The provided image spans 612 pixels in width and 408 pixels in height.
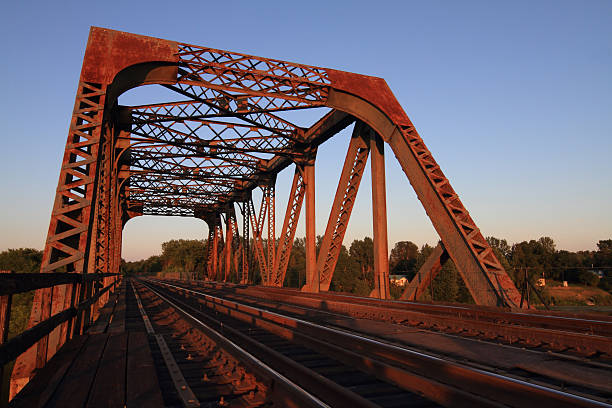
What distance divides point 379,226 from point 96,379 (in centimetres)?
1256

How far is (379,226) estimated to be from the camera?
1582 cm

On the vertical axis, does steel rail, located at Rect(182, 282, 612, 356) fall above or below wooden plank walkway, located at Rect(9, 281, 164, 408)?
above

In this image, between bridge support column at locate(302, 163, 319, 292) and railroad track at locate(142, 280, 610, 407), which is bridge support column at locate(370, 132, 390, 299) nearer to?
bridge support column at locate(302, 163, 319, 292)

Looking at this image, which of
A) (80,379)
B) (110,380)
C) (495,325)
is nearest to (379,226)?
(495,325)

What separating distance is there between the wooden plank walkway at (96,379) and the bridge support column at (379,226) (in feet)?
35.0

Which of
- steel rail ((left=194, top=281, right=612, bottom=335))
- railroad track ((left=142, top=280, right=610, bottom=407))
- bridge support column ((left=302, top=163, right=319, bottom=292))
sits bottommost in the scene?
railroad track ((left=142, top=280, right=610, bottom=407))

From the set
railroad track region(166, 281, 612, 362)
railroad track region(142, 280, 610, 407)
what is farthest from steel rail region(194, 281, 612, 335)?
railroad track region(142, 280, 610, 407)

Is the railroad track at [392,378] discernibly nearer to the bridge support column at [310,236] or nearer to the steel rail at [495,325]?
the steel rail at [495,325]

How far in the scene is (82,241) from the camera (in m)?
9.58

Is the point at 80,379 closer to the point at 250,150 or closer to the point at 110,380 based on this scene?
the point at 110,380

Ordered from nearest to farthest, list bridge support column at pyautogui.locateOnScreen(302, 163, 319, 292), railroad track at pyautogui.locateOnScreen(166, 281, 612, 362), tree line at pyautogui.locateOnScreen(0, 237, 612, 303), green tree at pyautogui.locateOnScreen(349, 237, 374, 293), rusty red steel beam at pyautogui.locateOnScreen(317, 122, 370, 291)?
railroad track at pyautogui.locateOnScreen(166, 281, 612, 362) → rusty red steel beam at pyautogui.locateOnScreen(317, 122, 370, 291) → bridge support column at pyautogui.locateOnScreen(302, 163, 319, 292) → tree line at pyautogui.locateOnScreen(0, 237, 612, 303) → green tree at pyautogui.locateOnScreen(349, 237, 374, 293)

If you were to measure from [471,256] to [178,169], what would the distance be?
2263 cm

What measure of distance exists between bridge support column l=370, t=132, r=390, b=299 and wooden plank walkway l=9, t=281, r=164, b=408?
10.7 metres

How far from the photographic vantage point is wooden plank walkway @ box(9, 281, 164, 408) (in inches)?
143
